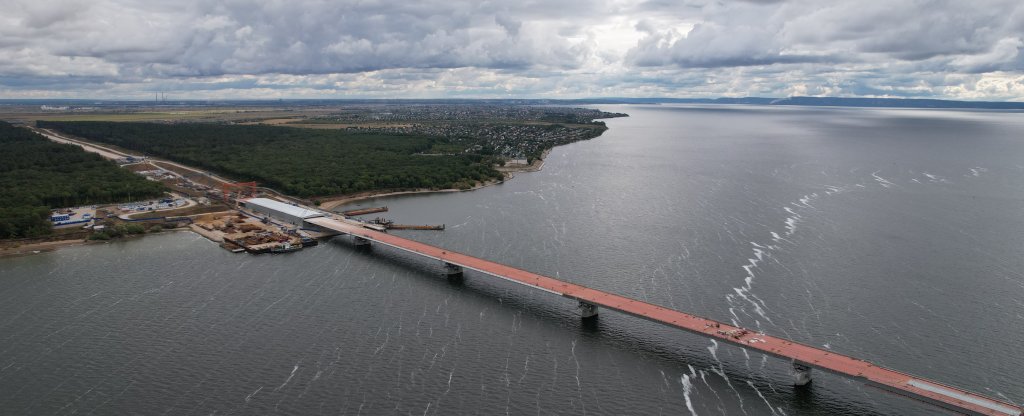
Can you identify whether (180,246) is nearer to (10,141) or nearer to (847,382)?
(847,382)

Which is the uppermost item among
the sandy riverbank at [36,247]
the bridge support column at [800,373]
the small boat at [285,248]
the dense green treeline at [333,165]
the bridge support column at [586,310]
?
the dense green treeline at [333,165]

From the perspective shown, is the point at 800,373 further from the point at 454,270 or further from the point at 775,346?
the point at 454,270

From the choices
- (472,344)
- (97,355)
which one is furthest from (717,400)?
(97,355)

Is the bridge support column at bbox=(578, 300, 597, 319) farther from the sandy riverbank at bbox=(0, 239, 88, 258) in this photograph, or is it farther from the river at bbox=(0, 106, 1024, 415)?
the sandy riverbank at bbox=(0, 239, 88, 258)

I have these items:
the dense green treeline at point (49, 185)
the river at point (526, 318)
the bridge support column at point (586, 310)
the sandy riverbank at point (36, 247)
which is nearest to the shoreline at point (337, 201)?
the sandy riverbank at point (36, 247)

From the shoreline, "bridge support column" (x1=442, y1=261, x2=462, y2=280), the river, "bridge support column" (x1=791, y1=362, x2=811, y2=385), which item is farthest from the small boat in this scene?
"bridge support column" (x1=791, y1=362, x2=811, y2=385)

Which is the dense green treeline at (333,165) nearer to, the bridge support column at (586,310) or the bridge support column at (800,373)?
the bridge support column at (586,310)

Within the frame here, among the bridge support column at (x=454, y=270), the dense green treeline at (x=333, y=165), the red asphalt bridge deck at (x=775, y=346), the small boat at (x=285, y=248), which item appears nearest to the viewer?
the red asphalt bridge deck at (x=775, y=346)
